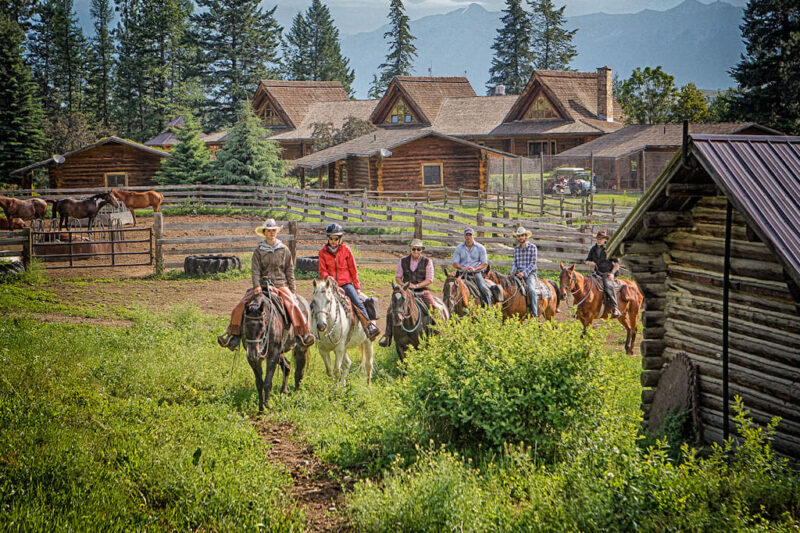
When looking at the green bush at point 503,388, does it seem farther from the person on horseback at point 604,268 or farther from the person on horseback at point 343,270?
the person on horseback at point 604,268

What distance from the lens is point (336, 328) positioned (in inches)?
445

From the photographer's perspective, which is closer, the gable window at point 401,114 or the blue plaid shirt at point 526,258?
the blue plaid shirt at point 526,258

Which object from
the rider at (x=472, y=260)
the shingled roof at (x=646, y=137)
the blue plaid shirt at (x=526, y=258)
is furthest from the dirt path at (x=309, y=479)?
the shingled roof at (x=646, y=137)

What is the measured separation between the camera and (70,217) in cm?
2909

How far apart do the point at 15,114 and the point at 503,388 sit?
55267 millimetres

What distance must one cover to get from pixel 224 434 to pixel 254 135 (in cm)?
3319

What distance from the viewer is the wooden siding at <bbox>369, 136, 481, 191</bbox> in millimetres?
43781

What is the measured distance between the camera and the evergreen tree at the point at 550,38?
8194 cm

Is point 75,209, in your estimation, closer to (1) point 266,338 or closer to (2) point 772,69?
(1) point 266,338

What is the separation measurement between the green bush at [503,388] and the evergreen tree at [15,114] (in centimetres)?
5214

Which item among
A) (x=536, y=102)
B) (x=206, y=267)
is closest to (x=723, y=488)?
(x=206, y=267)

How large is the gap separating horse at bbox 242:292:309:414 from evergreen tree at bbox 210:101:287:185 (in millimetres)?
29386

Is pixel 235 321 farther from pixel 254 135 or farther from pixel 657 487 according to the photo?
pixel 254 135

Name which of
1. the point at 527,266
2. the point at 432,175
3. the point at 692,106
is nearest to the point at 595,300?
the point at 527,266
